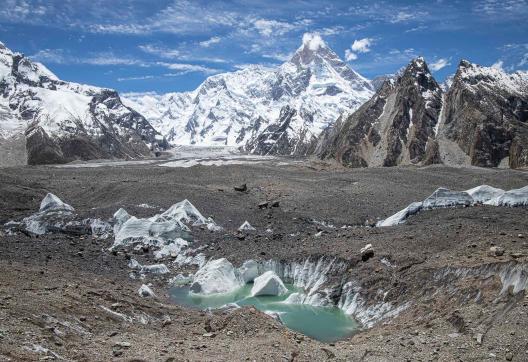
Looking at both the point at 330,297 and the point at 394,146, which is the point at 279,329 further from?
the point at 394,146

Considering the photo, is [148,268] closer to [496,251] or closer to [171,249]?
[171,249]

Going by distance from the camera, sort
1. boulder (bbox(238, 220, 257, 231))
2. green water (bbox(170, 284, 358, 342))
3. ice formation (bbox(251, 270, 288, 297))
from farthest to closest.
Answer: boulder (bbox(238, 220, 257, 231)) < ice formation (bbox(251, 270, 288, 297)) < green water (bbox(170, 284, 358, 342))

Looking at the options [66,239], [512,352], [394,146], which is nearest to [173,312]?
[512,352]

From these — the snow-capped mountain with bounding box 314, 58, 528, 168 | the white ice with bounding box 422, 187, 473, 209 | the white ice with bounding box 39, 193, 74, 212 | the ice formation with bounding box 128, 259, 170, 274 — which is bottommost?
the ice formation with bounding box 128, 259, 170, 274

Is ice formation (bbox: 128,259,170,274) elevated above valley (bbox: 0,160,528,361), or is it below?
below

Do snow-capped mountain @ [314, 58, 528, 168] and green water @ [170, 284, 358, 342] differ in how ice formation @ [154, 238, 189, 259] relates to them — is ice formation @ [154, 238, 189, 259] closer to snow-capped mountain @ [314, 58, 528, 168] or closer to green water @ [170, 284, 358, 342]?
green water @ [170, 284, 358, 342]

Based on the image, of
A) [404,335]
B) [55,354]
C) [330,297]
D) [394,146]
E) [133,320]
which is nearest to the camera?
[55,354]

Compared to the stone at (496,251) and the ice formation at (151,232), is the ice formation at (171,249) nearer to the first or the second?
the ice formation at (151,232)

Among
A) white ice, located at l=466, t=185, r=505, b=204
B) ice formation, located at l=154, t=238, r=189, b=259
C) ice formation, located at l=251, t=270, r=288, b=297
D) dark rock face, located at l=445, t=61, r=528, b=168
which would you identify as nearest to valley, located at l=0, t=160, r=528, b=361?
ice formation, located at l=154, t=238, r=189, b=259
